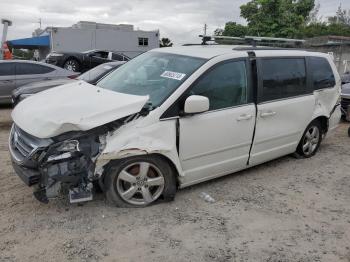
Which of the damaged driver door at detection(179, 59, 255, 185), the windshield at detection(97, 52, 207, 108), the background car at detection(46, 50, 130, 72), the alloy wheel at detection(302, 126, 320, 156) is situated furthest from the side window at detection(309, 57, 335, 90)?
the background car at detection(46, 50, 130, 72)

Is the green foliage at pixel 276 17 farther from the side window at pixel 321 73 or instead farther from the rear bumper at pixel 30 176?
the rear bumper at pixel 30 176

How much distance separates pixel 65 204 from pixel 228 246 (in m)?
1.79

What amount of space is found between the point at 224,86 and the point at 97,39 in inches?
984

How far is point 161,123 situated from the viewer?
4.01m

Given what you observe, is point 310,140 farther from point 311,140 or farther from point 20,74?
point 20,74

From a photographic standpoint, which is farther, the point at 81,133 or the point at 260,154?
the point at 260,154

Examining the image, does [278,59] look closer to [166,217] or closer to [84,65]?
[166,217]

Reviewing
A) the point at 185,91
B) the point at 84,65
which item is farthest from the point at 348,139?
the point at 84,65

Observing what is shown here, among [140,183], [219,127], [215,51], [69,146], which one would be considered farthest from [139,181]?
[215,51]

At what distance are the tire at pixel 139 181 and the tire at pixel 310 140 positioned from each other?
2625 millimetres

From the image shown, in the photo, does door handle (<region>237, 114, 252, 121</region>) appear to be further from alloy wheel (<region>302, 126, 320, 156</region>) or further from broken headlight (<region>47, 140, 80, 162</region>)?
broken headlight (<region>47, 140, 80, 162</region>)

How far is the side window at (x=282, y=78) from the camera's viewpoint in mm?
4953

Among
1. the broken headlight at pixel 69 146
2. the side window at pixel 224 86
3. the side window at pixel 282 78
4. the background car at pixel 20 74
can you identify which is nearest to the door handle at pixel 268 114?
the side window at pixel 282 78

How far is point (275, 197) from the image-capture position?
4641mm
